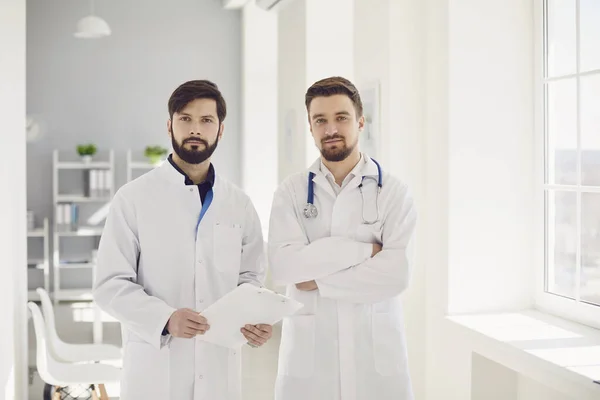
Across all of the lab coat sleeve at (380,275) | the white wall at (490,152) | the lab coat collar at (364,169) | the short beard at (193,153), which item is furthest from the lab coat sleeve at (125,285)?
the white wall at (490,152)

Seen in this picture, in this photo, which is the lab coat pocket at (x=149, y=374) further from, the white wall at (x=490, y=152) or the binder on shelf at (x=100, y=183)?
the binder on shelf at (x=100, y=183)

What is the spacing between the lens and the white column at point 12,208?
380 centimetres

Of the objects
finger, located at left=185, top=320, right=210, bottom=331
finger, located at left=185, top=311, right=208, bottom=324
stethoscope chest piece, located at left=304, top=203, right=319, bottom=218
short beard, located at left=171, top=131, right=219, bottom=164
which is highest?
short beard, located at left=171, top=131, right=219, bottom=164

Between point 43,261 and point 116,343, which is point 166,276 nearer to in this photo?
point 116,343

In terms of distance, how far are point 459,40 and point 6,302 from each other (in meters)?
2.77

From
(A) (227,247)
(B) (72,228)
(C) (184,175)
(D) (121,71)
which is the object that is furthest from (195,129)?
(D) (121,71)

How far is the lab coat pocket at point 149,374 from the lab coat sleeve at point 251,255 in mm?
395

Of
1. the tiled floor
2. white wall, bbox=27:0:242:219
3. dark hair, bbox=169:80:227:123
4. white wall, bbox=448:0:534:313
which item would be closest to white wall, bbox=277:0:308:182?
the tiled floor

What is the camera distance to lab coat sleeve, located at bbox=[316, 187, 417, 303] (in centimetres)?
257

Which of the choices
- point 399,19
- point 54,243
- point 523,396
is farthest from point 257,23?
point 523,396

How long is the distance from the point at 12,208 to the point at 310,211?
7.00 feet

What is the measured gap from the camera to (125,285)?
7.79 ft

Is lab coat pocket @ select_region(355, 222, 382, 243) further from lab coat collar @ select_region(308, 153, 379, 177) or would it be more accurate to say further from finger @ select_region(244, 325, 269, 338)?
finger @ select_region(244, 325, 269, 338)

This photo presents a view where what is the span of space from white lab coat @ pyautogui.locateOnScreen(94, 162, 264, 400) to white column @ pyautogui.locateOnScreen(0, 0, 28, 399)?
1614 mm
